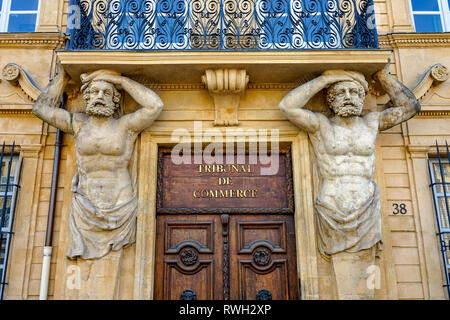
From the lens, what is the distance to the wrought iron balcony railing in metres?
6.52

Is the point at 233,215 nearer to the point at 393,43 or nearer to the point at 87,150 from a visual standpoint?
the point at 87,150

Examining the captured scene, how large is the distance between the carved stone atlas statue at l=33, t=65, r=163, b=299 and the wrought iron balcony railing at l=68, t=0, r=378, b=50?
71 cm

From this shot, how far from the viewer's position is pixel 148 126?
625 cm

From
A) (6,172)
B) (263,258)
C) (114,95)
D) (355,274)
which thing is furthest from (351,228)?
(6,172)

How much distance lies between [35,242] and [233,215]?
8.15 feet

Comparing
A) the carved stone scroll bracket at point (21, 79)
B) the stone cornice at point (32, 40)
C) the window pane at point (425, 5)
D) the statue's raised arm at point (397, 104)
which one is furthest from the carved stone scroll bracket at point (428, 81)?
the carved stone scroll bracket at point (21, 79)

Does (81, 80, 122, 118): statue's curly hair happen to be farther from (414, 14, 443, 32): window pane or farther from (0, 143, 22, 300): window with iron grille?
(414, 14, 443, 32): window pane

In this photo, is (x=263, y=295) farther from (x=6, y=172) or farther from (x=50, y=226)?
(x=6, y=172)

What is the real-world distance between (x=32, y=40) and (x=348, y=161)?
4.61 meters

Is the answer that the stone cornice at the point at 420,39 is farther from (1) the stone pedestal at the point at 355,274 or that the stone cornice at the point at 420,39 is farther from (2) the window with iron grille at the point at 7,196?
(2) the window with iron grille at the point at 7,196

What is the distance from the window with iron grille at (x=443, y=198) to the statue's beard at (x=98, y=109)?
13.8 ft

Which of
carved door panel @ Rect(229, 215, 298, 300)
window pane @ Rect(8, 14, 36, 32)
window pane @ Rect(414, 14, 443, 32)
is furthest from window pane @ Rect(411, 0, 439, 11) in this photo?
window pane @ Rect(8, 14, 36, 32)

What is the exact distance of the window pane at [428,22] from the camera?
7.32 meters
